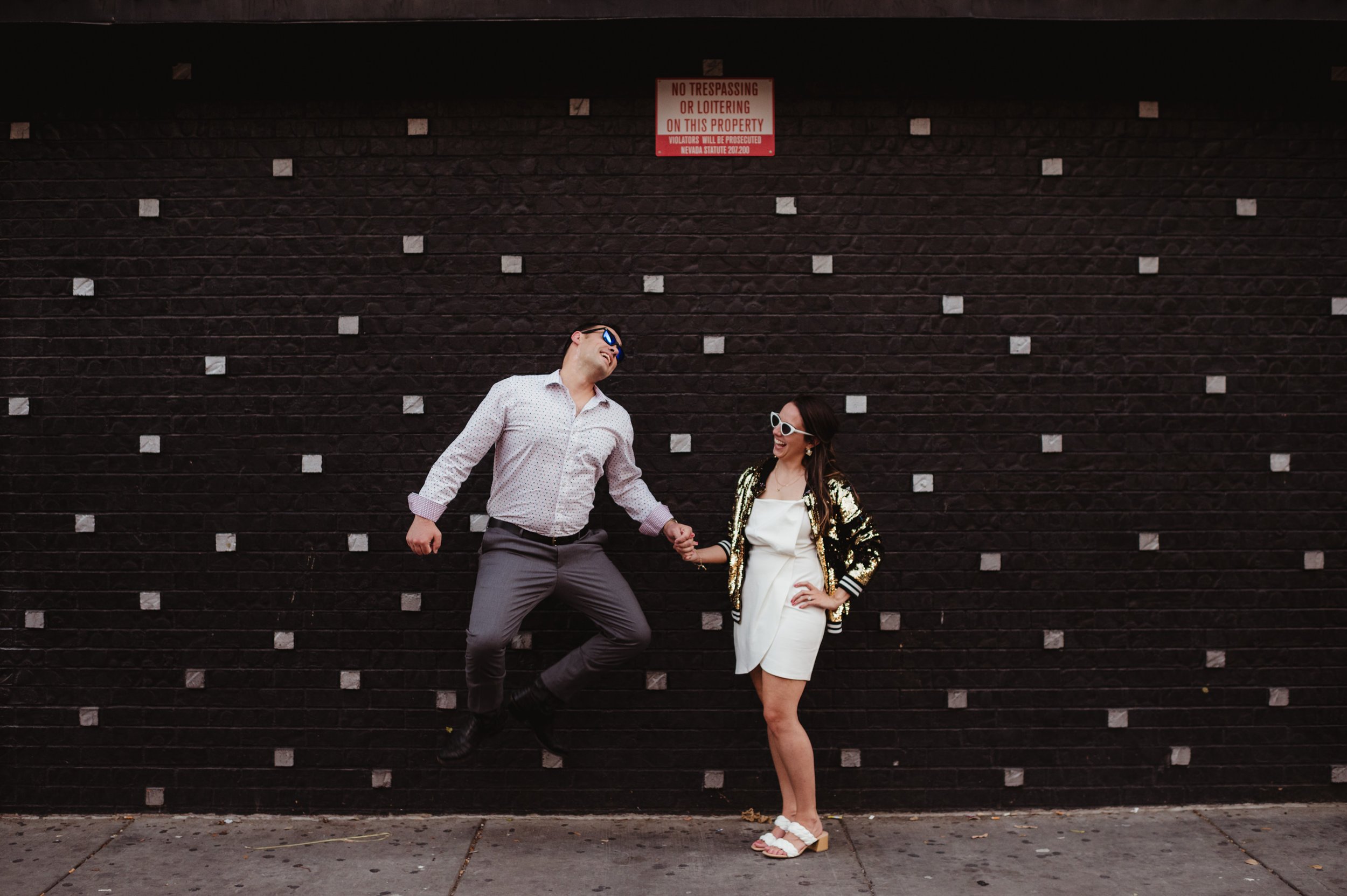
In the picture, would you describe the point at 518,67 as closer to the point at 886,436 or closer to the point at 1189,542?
the point at 886,436

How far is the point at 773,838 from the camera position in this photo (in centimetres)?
499

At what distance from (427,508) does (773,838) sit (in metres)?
2.48

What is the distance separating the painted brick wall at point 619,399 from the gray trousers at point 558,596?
458 mm

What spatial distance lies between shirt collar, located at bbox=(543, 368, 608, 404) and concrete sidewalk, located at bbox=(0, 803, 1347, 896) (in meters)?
2.40

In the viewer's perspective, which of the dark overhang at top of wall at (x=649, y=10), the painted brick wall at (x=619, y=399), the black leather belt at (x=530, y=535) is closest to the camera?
the black leather belt at (x=530, y=535)

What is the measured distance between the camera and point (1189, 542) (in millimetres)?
5641

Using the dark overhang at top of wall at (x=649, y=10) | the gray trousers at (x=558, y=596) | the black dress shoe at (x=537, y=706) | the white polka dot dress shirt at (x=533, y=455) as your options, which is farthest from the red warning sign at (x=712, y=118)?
the black dress shoe at (x=537, y=706)

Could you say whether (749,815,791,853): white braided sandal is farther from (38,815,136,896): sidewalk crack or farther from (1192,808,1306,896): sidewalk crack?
(38,815,136,896): sidewalk crack

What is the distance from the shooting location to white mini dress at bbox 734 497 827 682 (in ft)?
15.8

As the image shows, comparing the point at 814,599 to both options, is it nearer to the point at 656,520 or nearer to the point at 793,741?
the point at 793,741

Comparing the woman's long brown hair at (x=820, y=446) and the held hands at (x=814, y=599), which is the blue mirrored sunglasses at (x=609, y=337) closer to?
the woman's long brown hair at (x=820, y=446)

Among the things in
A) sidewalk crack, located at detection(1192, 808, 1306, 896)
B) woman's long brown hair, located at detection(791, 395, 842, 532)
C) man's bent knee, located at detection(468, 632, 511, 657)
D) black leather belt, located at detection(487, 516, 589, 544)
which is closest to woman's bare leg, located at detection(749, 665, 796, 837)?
woman's long brown hair, located at detection(791, 395, 842, 532)

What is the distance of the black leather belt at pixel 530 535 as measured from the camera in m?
5.05

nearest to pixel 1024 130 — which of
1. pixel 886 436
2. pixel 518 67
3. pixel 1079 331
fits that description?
pixel 1079 331
